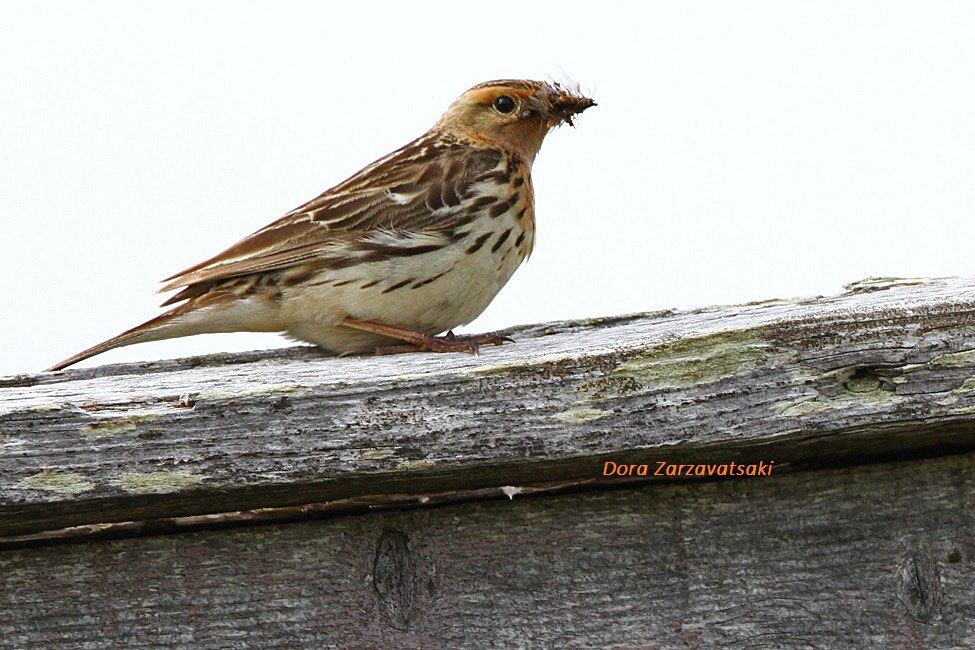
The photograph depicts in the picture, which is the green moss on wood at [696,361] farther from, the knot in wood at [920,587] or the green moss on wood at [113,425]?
the green moss on wood at [113,425]

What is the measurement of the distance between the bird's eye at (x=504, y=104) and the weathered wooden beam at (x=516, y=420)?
3.01 meters

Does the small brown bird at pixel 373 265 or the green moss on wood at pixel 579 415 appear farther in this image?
the small brown bird at pixel 373 265

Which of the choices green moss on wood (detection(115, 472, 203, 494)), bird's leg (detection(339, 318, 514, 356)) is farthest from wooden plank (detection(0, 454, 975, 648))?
bird's leg (detection(339, 318, 514, 356))

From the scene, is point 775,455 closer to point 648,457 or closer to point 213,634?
point 648,457

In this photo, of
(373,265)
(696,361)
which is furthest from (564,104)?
(696,361)

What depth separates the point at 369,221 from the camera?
16.5 feet

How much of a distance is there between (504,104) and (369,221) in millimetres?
1115

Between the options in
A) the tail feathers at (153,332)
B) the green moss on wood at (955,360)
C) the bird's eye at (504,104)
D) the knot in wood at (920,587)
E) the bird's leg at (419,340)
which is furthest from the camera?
the bird's eye at (504,104)

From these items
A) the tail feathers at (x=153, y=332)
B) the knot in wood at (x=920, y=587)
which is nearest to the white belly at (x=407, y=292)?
the tail feathers at (x=153, y=332)

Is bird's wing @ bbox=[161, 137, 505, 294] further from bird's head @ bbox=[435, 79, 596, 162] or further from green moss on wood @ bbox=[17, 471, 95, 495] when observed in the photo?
green moss on wood @ bbox=[17, 471, 95, 495]

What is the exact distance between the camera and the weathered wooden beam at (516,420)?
282 centimetres

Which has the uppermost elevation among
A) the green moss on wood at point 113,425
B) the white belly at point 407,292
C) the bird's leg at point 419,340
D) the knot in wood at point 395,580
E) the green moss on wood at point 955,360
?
the white belly at point 407,292

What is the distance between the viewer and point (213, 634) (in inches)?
122

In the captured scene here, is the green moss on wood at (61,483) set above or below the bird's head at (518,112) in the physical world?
below
